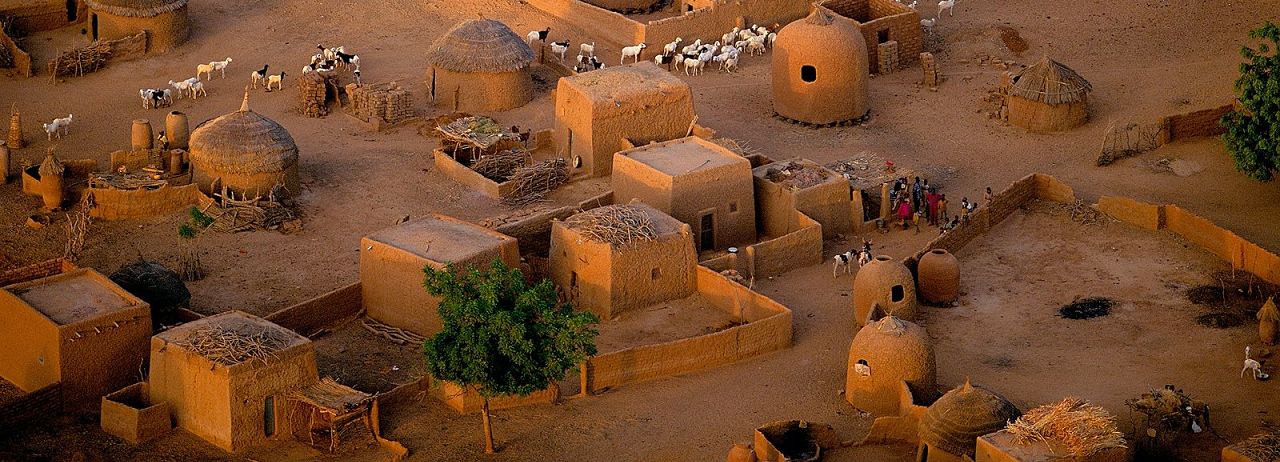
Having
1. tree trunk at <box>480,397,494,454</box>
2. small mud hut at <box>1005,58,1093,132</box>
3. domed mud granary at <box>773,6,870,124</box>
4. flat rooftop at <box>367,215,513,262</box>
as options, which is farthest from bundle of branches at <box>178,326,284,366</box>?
small mud hut at <box>1005,58,1093,132</box>

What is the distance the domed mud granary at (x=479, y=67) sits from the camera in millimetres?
47344

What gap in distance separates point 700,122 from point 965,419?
52.4ft

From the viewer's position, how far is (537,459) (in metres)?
33.7

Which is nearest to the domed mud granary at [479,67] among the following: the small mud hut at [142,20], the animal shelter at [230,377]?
the small mud hut at [142,20]

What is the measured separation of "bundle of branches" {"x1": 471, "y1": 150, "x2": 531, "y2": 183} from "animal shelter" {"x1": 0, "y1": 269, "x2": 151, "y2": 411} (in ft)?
32.6

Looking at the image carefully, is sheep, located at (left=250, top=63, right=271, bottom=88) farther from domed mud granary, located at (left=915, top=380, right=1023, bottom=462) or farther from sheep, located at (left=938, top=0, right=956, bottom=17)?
domed mud granary, located at (left=915, top=380, right=1023, bottom=462)

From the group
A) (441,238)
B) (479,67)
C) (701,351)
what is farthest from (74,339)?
(479,67)

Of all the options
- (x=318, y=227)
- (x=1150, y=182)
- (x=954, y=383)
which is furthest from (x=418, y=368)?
(x=1150, y=182)

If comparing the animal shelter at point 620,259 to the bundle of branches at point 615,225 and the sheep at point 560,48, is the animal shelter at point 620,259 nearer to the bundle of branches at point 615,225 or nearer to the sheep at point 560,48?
the bundle of branches at point 615,225

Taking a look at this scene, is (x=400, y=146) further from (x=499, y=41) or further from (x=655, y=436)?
(x=655, y=436)

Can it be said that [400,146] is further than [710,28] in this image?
No

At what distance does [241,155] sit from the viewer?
1658 inches

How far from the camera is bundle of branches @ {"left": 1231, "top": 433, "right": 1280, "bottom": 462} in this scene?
103ft

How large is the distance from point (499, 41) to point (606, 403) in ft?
47.2
